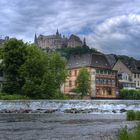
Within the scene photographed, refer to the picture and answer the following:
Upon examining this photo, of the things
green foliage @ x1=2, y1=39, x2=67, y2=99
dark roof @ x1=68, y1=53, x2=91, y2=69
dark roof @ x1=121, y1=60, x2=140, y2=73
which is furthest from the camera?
dark roof @ x1=121, y1=60, x2=140, y2=73

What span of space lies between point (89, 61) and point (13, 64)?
5614 cm

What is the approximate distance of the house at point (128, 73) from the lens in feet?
580

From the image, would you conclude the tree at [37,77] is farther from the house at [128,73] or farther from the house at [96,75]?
the house at [128,73]

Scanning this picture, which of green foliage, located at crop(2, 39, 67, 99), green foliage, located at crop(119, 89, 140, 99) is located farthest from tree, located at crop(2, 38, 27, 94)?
green foliage, located at crop(119, 89, 140, 99)

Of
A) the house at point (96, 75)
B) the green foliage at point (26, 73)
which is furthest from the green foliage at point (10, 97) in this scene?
the house at point (96, 75)

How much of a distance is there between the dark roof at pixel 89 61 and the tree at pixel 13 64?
2072 inches

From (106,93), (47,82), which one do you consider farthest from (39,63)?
(106,93)

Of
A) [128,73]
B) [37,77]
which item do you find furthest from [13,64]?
[128,73]

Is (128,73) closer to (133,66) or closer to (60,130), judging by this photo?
(133,66)

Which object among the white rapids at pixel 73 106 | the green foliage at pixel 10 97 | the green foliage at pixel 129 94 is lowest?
the white rapids at pixel 73 106

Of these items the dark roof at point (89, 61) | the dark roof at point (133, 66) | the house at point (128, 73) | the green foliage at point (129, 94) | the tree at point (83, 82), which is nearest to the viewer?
the tree at point (83, 82)

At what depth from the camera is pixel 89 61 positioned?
151 m

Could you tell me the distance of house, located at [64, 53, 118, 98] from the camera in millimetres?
150500

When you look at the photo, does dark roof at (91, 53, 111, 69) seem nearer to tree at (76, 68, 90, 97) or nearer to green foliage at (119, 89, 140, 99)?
green foliage at (119, 89, 140, 99)
